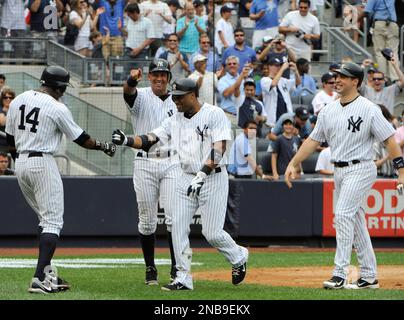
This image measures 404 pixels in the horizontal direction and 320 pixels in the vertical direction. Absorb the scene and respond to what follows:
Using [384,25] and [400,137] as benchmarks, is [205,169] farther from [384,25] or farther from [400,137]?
[384,25]

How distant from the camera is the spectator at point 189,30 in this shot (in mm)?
20141

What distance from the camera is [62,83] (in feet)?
34.3

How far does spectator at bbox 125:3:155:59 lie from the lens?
65.2 feet

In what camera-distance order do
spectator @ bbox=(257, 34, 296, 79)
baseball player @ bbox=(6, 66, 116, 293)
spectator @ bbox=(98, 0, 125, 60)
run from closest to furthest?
baseball player @ bbox=(6, 66, 116, 293) < spectator @ bbox=(98, 0, 125, 60) < spectator @ bbox=(257, 34, 296, 79)

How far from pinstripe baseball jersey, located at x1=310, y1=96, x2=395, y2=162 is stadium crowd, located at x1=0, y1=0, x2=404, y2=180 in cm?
672

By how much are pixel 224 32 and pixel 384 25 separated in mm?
3459

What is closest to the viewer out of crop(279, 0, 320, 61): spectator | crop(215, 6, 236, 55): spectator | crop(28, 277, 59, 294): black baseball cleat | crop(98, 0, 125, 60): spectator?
crop(28, 277, 59, 294): black baseball cleat

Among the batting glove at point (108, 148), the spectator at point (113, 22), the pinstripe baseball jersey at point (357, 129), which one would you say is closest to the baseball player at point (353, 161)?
the pinstripe baseball jersey at point (357, 129)

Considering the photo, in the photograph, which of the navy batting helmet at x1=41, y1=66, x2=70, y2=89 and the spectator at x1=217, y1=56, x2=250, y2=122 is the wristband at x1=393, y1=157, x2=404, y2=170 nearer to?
the navy batting helmet at x1=41, y1=66, x2=70, y2=89

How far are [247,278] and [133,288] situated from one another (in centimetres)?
187

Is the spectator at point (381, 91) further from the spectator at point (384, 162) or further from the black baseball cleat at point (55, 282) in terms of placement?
the black baseball cleat at point (55, 282)

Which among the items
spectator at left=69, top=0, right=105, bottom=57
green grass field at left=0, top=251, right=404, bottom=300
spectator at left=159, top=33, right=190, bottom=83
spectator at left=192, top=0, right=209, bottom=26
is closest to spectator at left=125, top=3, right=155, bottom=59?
spectator at left=159, top=33, right=190, bottom=83

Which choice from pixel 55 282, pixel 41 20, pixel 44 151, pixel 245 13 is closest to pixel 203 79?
pixel 41 20
